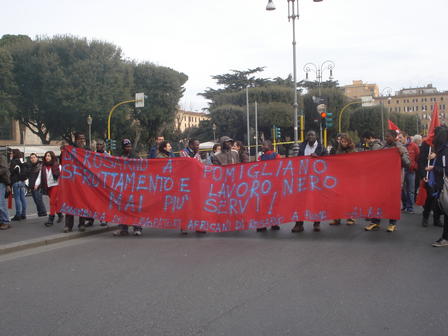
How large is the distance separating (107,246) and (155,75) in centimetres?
4599

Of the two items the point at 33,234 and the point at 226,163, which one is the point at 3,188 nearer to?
the point at 33,234

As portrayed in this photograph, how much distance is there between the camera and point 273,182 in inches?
340

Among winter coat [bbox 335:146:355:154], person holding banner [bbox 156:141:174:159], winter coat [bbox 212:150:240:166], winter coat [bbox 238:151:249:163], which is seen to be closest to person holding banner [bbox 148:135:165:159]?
person holding banner [bbox 156:141:174:159]

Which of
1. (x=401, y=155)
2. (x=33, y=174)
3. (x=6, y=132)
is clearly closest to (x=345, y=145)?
(x=401, y=155)

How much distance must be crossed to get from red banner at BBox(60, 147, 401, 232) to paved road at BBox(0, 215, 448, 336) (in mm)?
523

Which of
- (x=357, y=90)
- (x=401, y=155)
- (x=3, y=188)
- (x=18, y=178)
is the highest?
(x=357, y=90)

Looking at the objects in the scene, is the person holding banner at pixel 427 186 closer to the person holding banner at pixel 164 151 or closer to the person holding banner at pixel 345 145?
the person holding banner at pixel 345 145

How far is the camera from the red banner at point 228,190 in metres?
8.19

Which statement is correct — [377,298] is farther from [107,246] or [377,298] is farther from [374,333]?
[107,246]

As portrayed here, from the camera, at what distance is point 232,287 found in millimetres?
5238

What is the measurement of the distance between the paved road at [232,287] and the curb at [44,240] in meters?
0.21

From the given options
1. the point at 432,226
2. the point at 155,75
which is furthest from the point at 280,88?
the point at 432,226

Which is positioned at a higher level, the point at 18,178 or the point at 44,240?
the point at 18,178

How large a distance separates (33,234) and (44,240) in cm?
75
